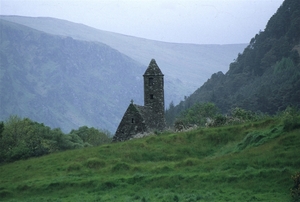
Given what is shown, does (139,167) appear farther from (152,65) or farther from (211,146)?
(152,65)

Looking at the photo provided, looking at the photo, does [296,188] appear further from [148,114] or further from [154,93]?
[154,93]

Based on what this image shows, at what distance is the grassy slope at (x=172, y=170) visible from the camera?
20.7m

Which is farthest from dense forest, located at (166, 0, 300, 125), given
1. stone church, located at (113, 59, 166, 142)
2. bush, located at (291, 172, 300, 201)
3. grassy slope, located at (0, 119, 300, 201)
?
bush, located at (291, 172, 300, 201)

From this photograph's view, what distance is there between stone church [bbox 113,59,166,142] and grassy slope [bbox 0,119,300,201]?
5.70 m

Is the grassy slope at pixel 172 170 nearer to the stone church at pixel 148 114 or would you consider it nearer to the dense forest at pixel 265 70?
the stone church at pixel 148 114

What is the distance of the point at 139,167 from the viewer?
1081 inches

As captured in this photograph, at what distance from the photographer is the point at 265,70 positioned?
127625 mm

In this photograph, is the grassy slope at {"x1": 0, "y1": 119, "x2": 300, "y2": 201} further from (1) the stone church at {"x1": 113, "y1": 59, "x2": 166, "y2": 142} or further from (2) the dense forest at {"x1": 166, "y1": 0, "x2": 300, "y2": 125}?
(2) the dense forest at {"x1": 166, "y1": 0, "x2": 300, "y2": 125}

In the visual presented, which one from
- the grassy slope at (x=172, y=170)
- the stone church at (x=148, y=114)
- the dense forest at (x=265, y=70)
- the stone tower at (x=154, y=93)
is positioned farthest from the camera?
the dense forest at (x=265, y=70)

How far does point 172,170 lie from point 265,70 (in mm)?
107714

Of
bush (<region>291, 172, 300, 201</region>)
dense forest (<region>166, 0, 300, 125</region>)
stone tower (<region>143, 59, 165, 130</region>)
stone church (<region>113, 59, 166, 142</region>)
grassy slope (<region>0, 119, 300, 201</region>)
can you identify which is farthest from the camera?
dense forest (<region>166, 0, 300, 125</region>)

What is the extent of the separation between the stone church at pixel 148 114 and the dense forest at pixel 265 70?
176ft

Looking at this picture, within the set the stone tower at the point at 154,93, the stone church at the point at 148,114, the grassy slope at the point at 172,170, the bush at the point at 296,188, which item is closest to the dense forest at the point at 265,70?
the stone tower at the point at 154,93

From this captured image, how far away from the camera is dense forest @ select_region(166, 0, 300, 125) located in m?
101
